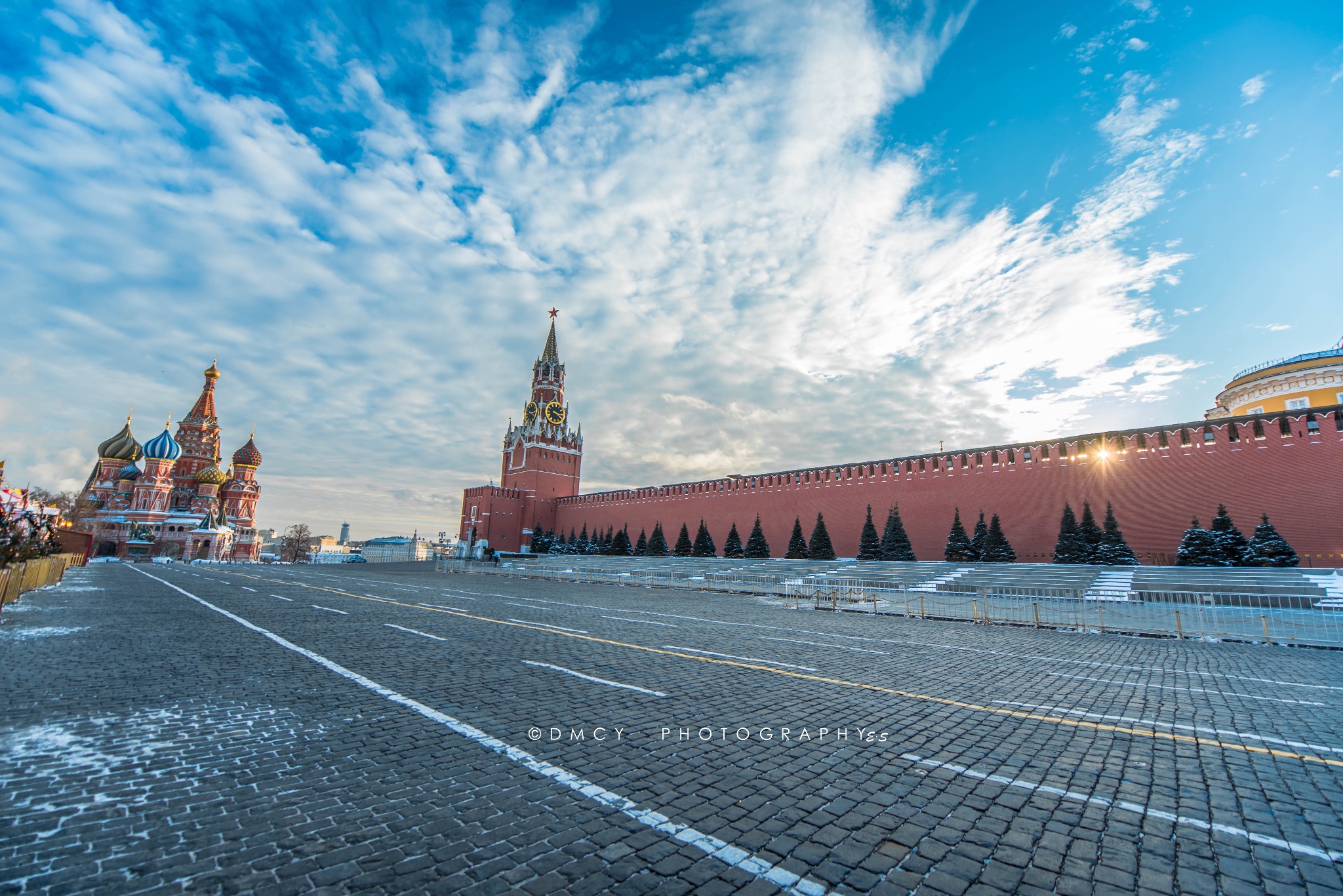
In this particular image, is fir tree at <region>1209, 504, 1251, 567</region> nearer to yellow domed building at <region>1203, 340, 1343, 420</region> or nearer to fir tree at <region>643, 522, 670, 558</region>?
yellow domed building at <region>1203, 340, 1343, 420</region>

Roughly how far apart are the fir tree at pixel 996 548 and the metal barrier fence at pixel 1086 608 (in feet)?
23.0

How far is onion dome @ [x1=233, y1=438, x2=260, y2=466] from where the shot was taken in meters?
68.3

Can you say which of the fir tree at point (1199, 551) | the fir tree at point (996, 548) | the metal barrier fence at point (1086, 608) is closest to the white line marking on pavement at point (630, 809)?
the metal barrier fence at point (1086, 608)

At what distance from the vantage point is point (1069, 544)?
2481 centimetres

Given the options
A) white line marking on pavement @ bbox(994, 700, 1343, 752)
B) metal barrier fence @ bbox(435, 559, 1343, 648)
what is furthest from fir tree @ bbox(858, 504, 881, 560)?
white line marking on pavement @ bbox(994, 700, 1343, 752)

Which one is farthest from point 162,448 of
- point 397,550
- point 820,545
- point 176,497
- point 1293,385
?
point 1293,385

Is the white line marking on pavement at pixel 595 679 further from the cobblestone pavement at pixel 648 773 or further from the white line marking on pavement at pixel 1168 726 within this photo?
the white line marking on pavement at pixel 1168 726

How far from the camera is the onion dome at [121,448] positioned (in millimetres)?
57438

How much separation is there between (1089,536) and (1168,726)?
24.1m

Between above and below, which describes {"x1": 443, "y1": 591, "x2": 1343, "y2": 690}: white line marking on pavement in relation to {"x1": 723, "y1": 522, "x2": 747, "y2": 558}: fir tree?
below

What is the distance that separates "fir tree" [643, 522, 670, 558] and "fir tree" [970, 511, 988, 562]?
23.1 metres

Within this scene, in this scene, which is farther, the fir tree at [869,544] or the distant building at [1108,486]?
the fir tree at [869,544]

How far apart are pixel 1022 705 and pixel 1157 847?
3.02 m

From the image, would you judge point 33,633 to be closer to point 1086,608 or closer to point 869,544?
point 1086,608
